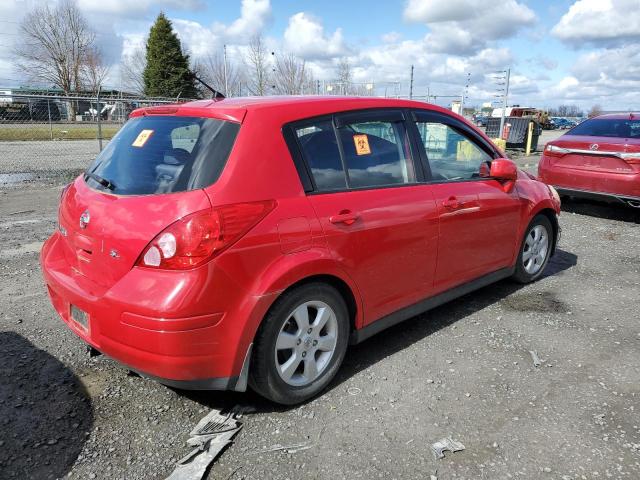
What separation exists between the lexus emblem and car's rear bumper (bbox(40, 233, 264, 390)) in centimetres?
33

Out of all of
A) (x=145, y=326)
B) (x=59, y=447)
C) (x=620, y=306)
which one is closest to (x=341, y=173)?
(x=145, y=326)

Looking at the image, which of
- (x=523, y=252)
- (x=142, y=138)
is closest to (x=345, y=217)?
(x=142, y=138)

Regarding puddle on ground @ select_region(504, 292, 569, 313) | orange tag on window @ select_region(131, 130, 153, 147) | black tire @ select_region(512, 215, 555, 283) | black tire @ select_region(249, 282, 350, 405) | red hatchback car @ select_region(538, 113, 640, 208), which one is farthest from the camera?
red hatchback car @ select_region(538, 113, 640, 208)

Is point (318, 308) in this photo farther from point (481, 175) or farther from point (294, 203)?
point (481, 175)

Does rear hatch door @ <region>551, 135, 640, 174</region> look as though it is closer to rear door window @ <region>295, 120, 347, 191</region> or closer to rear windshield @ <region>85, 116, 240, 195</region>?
rear door window @ <region>295, 120, 347, 191</region>

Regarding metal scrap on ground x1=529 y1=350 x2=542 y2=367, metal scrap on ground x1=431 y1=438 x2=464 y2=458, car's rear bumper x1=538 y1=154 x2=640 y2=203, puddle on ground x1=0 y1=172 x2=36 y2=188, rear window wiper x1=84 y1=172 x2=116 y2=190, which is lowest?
metal scrap on ground x1=431 y1=438 x2=464 y2=458

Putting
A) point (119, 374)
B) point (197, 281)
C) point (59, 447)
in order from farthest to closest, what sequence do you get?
point (119, 374), point (59, 447), point (197, 281)

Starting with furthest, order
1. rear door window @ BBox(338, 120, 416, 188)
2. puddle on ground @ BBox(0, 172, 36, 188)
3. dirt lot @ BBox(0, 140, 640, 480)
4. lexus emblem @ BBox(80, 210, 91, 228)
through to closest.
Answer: puddle on ground @ BBox(0, 172, 36, 188) < rear door window @ BBox(338, 120, 416, 188) < lexus emblem @ BBox(80, 210, 91, 228) < dirt lot @ BBox(0, 140, 640, 480)

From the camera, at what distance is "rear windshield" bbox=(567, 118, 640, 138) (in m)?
7.70

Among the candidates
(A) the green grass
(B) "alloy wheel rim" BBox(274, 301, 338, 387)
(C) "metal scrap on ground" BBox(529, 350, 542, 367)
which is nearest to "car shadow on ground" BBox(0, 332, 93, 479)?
(B) "alloy wheel rim" BBox(274, 301, 338, 387)

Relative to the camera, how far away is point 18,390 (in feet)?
9.95

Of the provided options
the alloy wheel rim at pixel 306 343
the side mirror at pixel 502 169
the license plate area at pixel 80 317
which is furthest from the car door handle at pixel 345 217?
the side mirror at pixel 502 169

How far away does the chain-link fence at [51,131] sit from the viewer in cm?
1150

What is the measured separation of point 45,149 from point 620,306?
60.5 ft
